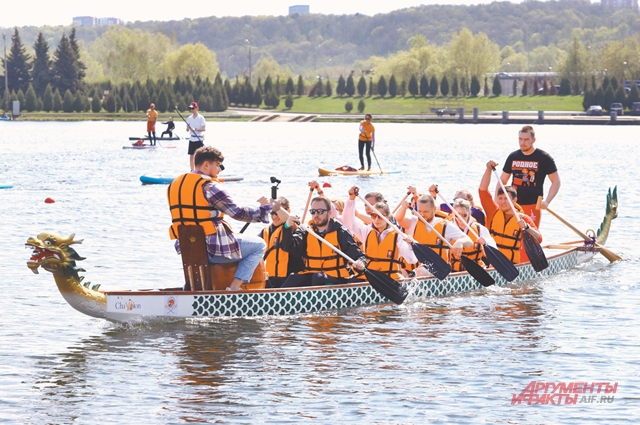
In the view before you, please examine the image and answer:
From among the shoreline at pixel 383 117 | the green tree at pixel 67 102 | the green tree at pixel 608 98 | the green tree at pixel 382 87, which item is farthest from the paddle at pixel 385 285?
the green tree at pixel 382 87

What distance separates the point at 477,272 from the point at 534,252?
47.1 inches

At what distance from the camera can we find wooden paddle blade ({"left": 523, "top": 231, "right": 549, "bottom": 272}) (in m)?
15.6

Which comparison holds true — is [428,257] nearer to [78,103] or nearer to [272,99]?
[78,103]

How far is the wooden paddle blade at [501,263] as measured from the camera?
14859 mm

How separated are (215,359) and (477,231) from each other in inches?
197

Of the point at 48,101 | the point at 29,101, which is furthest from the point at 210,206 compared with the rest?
the point at 29,101

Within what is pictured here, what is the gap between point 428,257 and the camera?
46.1 ft

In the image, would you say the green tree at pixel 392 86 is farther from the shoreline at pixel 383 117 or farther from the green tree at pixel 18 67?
the green tree at pixel 18 67

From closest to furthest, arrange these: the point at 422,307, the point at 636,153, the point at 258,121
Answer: the point at 422,307 → the point at 636,153 → the point at 258,121

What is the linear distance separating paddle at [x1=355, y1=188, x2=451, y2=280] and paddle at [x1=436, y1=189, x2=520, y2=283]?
722mm

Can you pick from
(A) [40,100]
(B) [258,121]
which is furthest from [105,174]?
(A) [40,100]

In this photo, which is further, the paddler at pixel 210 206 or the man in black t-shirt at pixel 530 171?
the man in black t-shirt at pixel 530 171

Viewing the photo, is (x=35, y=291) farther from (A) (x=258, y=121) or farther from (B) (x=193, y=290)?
(A) (x=258, y=121)

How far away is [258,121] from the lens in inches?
4688
